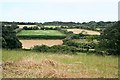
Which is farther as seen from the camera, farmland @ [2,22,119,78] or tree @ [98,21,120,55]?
tree @ [98,21,120,55]

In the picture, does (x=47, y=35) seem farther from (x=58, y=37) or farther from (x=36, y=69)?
(x=36, y=69)

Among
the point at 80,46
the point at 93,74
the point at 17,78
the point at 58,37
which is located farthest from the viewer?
the point at 58,37

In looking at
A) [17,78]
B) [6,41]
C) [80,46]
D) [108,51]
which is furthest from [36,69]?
[80,46]

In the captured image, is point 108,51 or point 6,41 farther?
point 6,41

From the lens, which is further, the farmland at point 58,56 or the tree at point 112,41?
the tree at point 112,41

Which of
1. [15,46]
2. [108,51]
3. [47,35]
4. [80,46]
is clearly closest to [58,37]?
[47,35]

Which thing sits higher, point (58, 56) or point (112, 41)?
point (112, 41)

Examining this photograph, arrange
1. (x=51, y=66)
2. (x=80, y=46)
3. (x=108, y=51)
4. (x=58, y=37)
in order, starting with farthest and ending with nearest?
(x=58, y=37), (x=80, y=46), (x=108, y=51), (x=51, y=66)

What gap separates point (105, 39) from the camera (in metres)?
34.5

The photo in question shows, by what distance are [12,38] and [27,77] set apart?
24856mm

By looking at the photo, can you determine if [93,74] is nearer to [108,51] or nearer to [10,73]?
[10,73]

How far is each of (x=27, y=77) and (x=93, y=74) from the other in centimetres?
346

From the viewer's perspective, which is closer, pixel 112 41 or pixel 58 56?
pixel 58 56

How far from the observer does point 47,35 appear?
5356 centimetres
